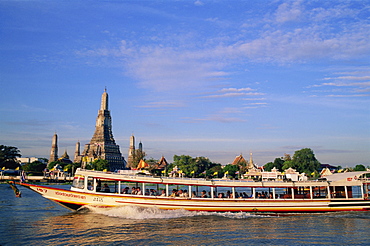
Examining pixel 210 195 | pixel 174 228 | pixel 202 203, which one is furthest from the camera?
pixel 210 195

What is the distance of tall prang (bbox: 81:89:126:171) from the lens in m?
145

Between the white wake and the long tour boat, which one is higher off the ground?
the long tour boat

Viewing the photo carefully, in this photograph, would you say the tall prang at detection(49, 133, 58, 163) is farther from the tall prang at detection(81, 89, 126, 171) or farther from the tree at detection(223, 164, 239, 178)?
the tree at detection(223, 164, 239, 178)

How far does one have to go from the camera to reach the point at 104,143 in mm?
146000

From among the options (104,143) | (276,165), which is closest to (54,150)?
(104,143)

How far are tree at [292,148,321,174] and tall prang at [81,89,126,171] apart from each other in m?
68.1

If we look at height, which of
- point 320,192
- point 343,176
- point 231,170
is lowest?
point 320,192

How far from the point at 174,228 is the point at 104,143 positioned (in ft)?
423

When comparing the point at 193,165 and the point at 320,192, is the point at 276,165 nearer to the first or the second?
the point at 193,165

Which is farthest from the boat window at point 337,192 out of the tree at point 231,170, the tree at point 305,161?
the tree at point 231,170

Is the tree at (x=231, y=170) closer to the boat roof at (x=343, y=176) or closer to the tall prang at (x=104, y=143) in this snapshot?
the tall prang at (x=104, y=143)

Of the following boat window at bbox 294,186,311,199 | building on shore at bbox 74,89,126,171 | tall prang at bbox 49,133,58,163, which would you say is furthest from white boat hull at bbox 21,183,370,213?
tall prang at bbox 49,133,58,163

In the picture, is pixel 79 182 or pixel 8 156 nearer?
pixel 79 182

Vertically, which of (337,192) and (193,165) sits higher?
(193,165)
